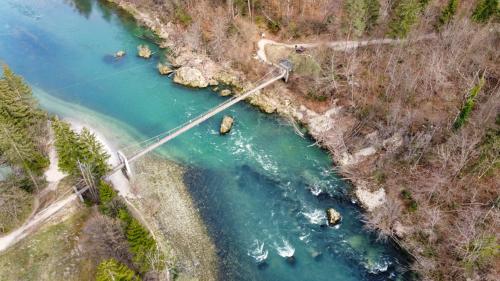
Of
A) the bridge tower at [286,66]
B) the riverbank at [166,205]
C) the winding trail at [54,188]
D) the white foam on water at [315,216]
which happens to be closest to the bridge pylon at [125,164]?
the riverbank at [166,205]

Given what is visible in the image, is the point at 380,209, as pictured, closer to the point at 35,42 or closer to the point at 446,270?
the point at 446,270

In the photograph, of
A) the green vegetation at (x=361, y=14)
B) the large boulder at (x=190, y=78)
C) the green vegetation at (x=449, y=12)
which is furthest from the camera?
the large boulder at (x=190, y=78)

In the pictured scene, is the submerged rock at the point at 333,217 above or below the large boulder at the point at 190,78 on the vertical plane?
below

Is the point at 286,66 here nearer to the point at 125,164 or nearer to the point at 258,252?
the point at 125,164

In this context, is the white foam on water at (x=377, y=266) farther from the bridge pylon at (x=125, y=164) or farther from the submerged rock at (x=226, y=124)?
the bridge pylon at (x=125, y=164)

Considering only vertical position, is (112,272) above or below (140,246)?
above

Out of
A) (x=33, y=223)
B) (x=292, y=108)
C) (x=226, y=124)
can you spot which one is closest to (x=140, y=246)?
(x=33, y=223)
